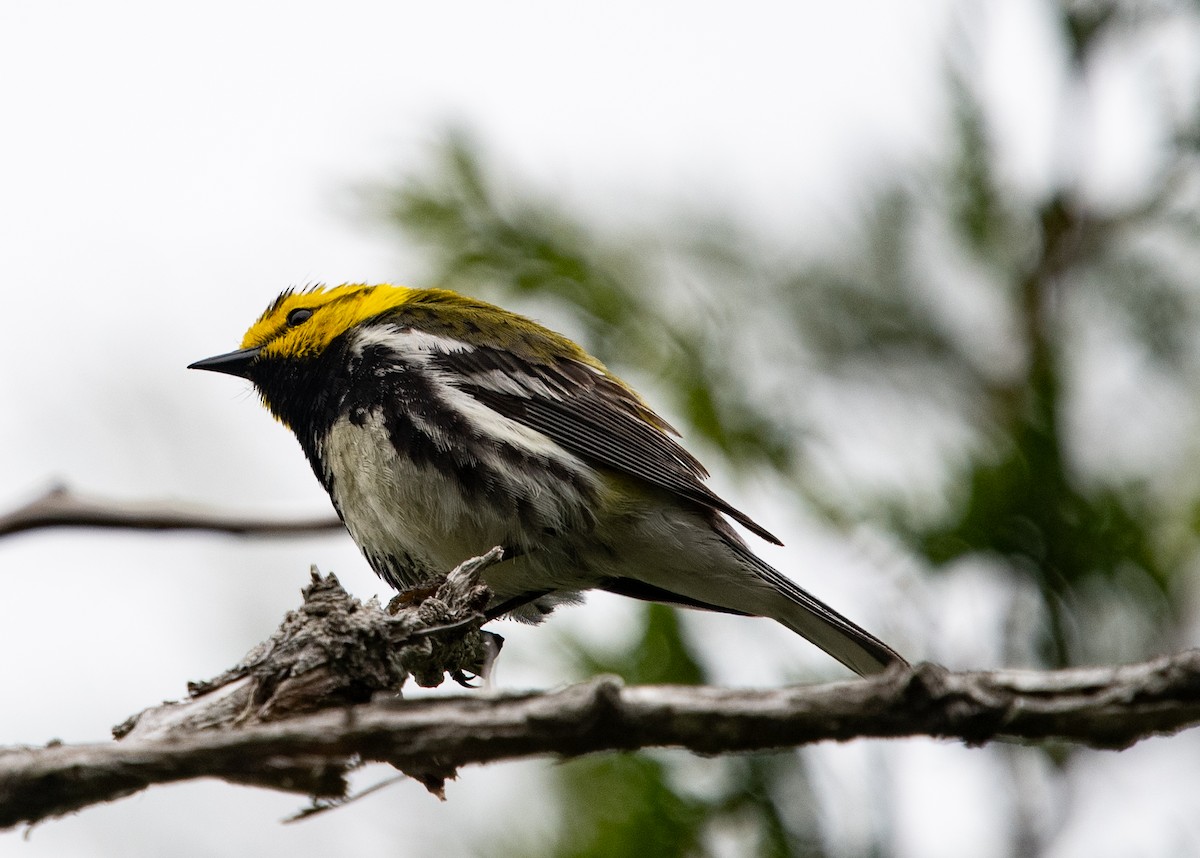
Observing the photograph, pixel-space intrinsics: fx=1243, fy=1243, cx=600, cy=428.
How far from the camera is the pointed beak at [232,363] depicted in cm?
459

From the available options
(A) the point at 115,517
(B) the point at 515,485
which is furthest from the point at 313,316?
(A) the point at 115,517

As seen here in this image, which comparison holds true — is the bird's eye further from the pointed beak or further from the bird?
the bird

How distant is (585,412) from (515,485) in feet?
1.60

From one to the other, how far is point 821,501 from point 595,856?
92cm

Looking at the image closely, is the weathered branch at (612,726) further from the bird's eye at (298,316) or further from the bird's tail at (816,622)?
the bird's eye at (298,316)

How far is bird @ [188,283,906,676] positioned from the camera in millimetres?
3711

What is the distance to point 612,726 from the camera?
5.20ft

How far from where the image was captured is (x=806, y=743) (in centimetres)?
158

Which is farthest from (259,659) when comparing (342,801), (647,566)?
(647,566)

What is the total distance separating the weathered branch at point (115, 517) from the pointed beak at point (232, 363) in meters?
1.62

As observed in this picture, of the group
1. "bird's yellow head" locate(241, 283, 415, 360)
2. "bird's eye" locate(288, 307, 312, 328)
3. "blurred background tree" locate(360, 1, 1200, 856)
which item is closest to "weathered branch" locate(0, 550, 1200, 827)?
"blurred background tree" locate(360, 1, 1200, 856)

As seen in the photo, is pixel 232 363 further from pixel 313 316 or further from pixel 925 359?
pixel 925 359

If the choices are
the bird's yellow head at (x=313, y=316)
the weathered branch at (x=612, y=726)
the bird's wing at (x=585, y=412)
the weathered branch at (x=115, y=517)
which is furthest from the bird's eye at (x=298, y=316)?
the weathered branch at (x=612, y=726)

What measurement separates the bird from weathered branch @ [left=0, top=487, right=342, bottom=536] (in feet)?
2.32
